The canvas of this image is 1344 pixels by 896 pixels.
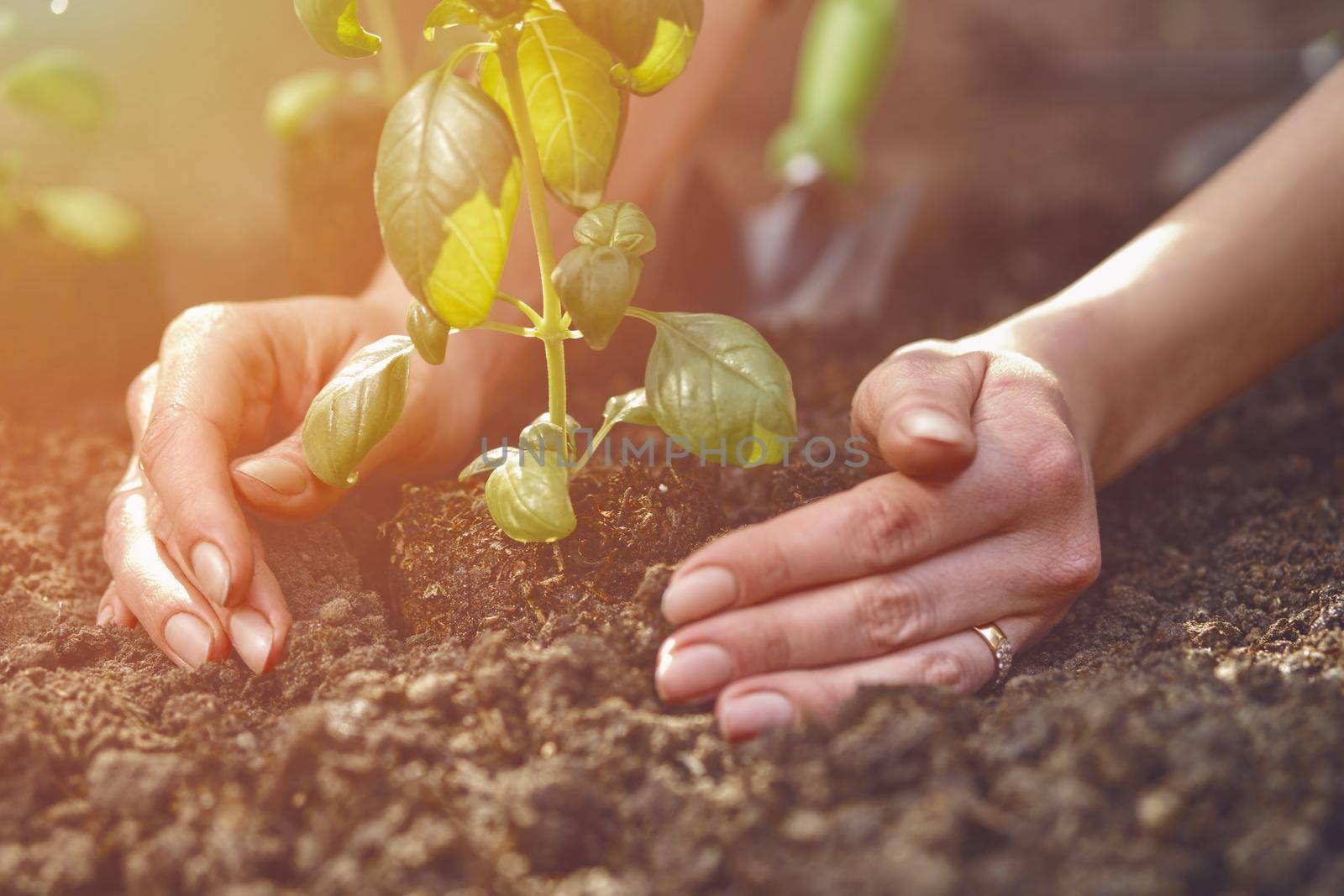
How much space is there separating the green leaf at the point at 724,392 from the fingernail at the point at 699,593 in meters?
0.11

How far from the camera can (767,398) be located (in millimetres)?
887

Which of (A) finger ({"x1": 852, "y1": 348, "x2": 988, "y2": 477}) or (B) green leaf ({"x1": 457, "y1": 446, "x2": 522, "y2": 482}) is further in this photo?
(B) green leaf ({"x1": 457, "y1": 446, "x2": 522, "y2": 482})

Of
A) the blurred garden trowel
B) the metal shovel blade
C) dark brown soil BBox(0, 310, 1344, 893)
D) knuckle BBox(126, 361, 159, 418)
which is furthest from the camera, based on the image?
the blurred garden trowel

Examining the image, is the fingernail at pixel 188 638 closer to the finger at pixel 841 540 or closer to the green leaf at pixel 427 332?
the green leaf at pixel 427 332

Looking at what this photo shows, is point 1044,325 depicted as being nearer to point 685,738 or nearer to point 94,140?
point 685,738

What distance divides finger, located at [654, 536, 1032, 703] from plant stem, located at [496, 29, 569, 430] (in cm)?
29

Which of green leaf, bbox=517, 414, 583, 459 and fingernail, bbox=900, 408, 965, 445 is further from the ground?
fingernail, bbox=900, 408, 965, 445

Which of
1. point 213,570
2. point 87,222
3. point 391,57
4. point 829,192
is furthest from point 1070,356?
point 87,222

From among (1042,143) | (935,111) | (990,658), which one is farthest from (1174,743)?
(935,111)

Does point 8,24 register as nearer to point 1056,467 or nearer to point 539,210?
point 539,210

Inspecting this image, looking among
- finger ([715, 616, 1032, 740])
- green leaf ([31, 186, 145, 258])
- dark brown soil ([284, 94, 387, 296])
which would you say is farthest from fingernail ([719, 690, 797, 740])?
green leaf ([31, 186, 145, 258])

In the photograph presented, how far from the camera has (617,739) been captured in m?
0.84

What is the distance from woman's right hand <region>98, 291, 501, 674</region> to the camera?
104cm

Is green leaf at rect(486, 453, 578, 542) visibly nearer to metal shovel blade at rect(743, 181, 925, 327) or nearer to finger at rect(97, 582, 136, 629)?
finger at rect(97, 582, 136, 629)
